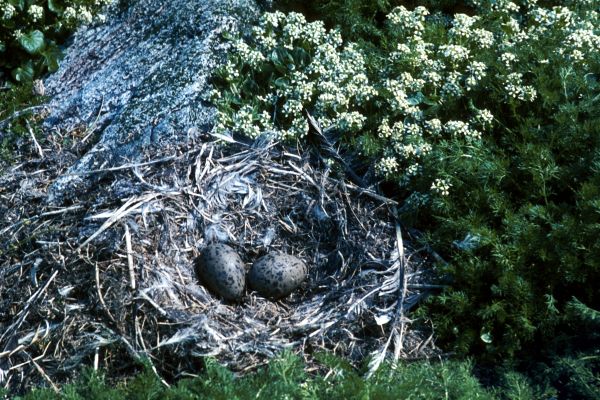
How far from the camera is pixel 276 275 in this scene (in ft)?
15.5

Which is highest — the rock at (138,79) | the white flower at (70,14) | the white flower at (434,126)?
the white flower at (70,14)

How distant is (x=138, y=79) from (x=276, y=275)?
6.20ft

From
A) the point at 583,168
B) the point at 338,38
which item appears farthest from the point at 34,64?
the point at 583,168

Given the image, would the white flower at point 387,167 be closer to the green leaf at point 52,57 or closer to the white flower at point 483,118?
the white flower at point 483,118

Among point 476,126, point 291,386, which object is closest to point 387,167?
point 476,126

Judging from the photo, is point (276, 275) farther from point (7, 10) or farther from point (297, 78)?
point (7, 10)

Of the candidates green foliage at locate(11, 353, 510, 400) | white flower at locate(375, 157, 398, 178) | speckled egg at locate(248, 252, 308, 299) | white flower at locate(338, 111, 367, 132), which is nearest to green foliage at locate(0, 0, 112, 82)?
white flower at locate(338, 111, 367, 132)

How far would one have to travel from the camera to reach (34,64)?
6215 millimetres

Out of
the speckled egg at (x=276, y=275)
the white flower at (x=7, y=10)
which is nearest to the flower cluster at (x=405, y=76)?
the speckled egg at (x=276, y=275)

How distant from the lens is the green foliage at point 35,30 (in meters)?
6.16

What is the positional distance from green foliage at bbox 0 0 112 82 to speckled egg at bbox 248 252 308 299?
2.43m

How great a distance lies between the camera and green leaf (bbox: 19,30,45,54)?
6145 mm

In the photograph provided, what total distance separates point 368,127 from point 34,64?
253 centimetres

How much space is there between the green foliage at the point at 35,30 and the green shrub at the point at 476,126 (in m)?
1.39
